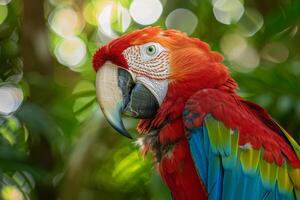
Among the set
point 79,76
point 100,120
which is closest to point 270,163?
point 100,120

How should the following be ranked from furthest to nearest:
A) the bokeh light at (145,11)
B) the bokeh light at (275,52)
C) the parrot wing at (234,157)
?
the bokeh light at (145,11), the bokeh light at (275,52), the parrot wing at (234,157)

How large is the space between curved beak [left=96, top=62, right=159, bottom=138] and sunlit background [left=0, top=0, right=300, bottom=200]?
0.42 meters

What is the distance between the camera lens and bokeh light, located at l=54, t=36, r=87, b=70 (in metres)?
2.64

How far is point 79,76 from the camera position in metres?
2.39

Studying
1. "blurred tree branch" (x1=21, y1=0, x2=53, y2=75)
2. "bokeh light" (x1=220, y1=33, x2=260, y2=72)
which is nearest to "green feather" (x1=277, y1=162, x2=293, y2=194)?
"bokeh light" (x1=220, y1=33, x2=260, y2=72)

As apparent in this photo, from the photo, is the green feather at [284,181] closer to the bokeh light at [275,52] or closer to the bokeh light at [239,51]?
the bokeh light at [239,51]

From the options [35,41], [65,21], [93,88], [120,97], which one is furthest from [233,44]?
[120,97]

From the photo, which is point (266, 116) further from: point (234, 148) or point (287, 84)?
point (287, 84)

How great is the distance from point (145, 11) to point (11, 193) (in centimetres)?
82

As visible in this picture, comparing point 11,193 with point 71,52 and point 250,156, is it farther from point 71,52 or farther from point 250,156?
point 250,156

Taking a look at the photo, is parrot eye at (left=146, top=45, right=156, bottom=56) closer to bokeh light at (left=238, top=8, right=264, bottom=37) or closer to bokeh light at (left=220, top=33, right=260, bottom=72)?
bokeh light at (left=220, top=33, right=260, bottom=72)

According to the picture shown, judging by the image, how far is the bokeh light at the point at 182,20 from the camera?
2.19 metres

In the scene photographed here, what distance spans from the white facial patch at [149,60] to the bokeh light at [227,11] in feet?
3.15

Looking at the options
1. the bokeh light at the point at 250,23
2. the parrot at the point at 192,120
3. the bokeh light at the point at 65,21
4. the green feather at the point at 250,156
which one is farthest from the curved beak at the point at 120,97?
the bokeh light at the point at 65,21
